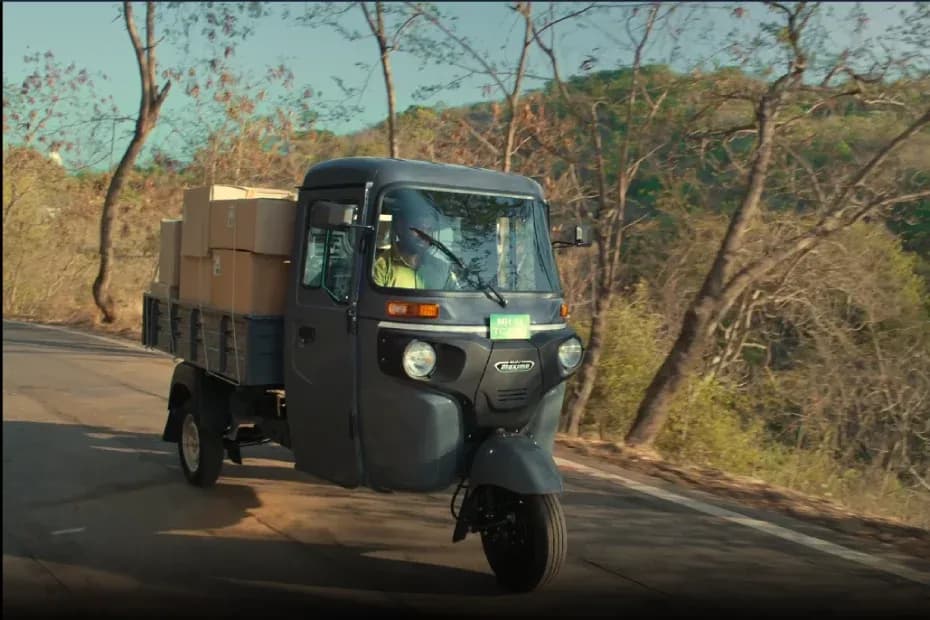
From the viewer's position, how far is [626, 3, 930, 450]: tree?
33.6 feet

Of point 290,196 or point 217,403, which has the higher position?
point 290,196

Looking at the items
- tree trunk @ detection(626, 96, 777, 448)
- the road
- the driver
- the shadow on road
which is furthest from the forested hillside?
the driver

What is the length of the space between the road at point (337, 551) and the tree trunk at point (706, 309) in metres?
3.73

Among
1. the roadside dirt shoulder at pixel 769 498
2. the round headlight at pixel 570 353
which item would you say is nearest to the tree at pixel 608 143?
the roadside dirt shoulder at pixel 769 498

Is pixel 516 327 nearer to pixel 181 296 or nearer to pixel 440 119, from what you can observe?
pixel 181 296

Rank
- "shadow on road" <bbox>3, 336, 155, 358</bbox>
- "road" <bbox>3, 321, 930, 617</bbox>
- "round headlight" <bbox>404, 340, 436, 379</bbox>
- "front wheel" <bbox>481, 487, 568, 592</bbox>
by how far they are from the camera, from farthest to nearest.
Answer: "shadow on road" <bbox>3, 336, 155, 358</bbox> < "round headlight" <bbox>404, 340, 436, 379</bbox> < "front wheel" <bbox>481, 487, 568, 592</bbox> < "road" <bbox>3, 321, 930, 617</bbox>

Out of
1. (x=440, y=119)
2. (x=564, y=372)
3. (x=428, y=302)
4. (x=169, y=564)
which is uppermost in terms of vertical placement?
(x=440, y=119)

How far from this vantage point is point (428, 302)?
4.69 metres

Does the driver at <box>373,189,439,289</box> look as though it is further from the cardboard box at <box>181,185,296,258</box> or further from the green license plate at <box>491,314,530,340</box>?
the cardboard box at <box>181,185,296,258</box>

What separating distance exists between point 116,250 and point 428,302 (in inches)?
720

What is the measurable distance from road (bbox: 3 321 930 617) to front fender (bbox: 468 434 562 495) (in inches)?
23.3

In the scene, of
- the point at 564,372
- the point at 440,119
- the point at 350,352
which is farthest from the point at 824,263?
the point at 350,352

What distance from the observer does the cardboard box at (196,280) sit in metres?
6.01

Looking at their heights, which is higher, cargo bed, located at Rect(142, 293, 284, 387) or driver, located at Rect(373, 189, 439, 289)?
driver, located at Rect(373, 189, 439, 289)
